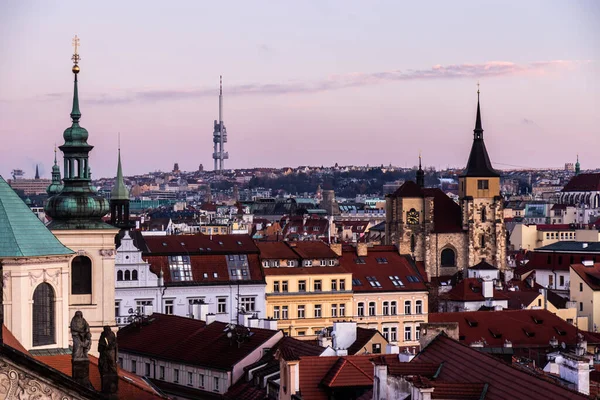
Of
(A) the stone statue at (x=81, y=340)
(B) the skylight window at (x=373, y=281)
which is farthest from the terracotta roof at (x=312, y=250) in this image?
(A) the stone statue at (x=81, y=340)

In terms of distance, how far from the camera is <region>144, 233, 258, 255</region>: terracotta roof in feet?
218

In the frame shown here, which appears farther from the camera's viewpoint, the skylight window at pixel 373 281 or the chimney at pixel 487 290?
the chimney at pixel 487 290

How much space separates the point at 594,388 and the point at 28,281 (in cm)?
1218

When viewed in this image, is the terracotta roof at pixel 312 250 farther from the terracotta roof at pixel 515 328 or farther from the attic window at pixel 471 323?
the attic window at pixel 471 323

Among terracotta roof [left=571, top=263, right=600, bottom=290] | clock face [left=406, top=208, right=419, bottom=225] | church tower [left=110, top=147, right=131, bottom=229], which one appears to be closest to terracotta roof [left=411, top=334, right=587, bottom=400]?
church tower [left=110, top=147, right=131, bottom=229]

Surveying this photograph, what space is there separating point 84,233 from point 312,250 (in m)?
31.3

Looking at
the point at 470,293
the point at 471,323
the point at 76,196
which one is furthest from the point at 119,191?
the point at 76,196

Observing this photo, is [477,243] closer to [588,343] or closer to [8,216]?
[588,343]

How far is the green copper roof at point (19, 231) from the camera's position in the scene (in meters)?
32.7

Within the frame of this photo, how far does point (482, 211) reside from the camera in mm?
119688

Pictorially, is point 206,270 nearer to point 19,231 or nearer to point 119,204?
point 119,204

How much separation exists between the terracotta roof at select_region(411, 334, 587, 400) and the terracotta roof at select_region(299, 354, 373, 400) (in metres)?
2.76

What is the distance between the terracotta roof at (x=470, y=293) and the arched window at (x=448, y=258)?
36220mm

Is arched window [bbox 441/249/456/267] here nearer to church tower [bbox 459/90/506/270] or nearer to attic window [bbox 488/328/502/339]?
church tower [bbox 459/90/506/270]
